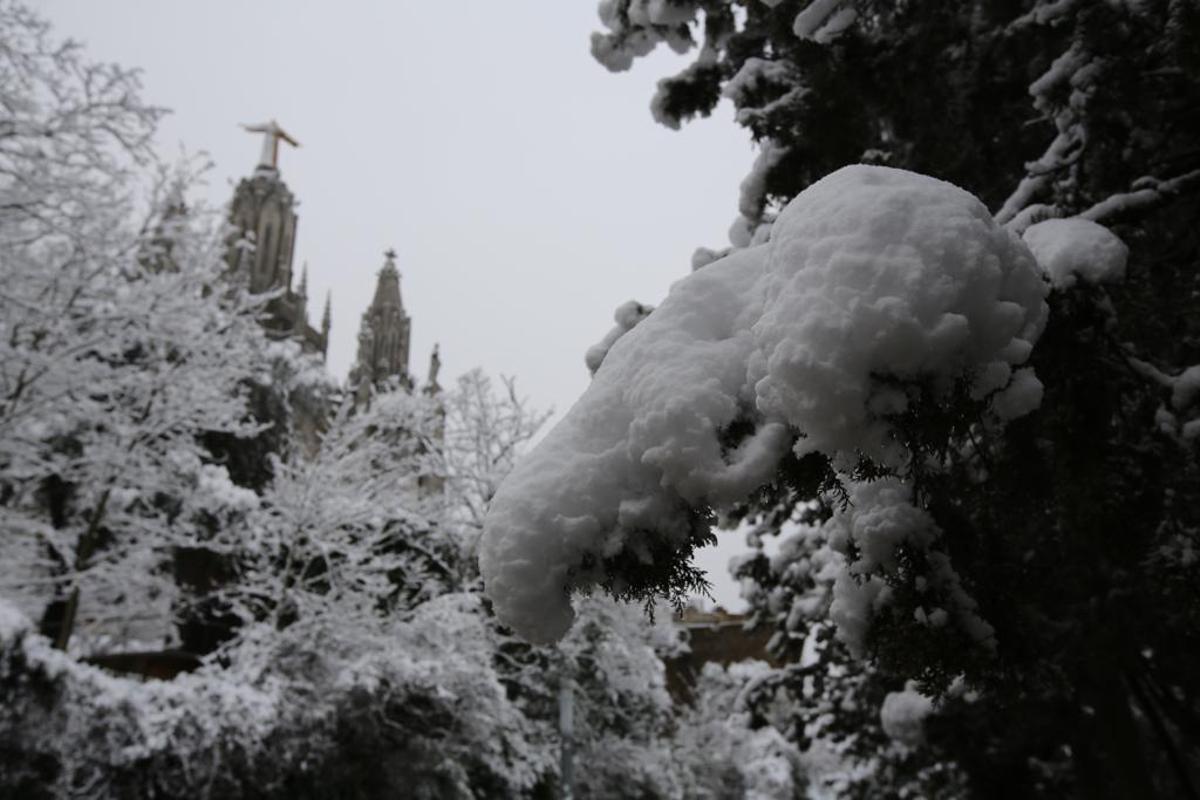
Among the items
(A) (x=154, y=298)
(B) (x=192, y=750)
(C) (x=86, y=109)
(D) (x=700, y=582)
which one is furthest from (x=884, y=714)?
(A) (x=154, y=298)

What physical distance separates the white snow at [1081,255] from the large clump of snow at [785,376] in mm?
444

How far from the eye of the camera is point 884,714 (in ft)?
16.6

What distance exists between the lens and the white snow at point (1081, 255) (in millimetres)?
1920

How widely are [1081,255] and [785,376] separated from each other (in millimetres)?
1093

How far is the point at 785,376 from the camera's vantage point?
1362 millimetres

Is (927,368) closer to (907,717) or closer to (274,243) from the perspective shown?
(907,717)

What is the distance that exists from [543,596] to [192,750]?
8141 millimetres

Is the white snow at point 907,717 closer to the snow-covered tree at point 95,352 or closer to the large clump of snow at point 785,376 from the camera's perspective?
the large clump of snow at point 785,376

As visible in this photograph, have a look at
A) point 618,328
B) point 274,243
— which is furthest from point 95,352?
point 274,243

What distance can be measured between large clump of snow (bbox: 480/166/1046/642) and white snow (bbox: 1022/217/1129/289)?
0.44m

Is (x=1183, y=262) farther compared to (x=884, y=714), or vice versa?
(x=884, y=714)

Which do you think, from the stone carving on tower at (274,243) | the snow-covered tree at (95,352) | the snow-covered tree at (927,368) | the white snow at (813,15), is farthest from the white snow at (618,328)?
the stone carving on tower at (274,243)

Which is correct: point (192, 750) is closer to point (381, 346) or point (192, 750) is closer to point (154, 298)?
point (154, 298)

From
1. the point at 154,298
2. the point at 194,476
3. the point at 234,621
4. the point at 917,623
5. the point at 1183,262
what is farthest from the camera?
the point at 234,621
